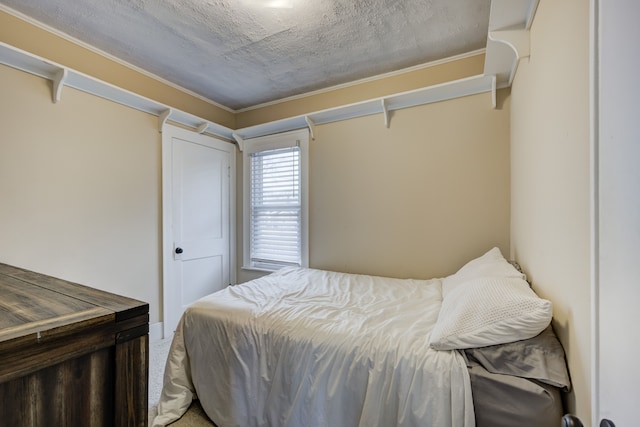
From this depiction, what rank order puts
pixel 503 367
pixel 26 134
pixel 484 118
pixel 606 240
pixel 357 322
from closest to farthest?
pixel 606 240, pixel 503 367, pixel 357 322, pixel 26 134, pixel 484 118

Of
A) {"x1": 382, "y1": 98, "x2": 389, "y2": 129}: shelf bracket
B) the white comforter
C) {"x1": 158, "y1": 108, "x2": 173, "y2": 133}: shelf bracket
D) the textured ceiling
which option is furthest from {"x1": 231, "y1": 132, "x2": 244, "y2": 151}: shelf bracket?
the white comforter

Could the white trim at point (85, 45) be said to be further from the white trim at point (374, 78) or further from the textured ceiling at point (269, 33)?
the white trim at point (374, 78)

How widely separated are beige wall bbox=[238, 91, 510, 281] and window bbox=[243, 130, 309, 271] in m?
0.17

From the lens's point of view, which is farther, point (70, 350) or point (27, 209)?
point (27, 209)

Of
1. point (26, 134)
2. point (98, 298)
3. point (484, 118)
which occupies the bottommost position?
point (98, 298)

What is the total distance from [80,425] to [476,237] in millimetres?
2578

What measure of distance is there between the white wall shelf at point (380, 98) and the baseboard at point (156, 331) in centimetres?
201

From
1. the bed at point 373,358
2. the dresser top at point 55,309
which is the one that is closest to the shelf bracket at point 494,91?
the bed at point 373,358

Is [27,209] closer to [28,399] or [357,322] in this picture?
[28,399]

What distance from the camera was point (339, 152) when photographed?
2934 millimetres

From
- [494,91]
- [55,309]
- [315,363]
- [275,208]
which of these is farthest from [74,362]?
[494,91]

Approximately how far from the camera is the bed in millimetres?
1002

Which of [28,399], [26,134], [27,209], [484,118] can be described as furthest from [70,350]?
[484,118]

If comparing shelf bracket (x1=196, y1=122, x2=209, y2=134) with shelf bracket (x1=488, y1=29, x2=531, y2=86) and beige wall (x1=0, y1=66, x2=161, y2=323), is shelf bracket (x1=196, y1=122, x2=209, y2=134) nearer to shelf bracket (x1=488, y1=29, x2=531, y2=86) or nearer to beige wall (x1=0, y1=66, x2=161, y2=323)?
beige wall (x1=0, y1=66, x2=161, y2=323)
